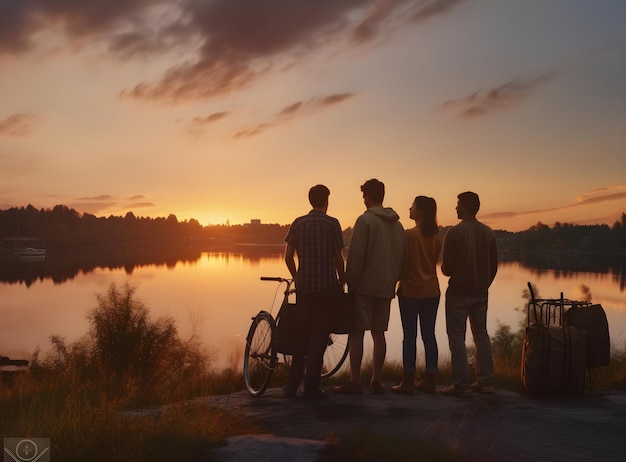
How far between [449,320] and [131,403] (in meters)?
3.67

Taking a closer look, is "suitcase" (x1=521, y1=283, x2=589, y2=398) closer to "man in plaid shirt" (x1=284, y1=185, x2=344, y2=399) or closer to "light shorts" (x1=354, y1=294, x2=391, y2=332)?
"light shorts" (x1=354, y1=294, x2=391, y2=332)

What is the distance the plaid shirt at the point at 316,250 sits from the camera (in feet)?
22.5

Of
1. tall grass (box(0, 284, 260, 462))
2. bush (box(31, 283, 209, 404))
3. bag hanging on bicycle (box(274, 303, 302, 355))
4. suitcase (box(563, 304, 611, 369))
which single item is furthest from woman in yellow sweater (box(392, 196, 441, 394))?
bush (box(31, 283, 209, 404))

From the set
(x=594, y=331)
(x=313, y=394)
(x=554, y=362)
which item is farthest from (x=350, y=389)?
(x=594, y=331)

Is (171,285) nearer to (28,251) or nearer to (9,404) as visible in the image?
(9,404)

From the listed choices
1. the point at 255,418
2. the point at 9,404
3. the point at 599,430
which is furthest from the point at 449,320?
the point at 9,404

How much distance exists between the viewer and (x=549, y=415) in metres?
6.36

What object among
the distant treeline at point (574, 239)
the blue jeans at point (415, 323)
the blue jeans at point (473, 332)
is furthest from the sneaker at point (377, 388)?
the distant treeline at point (574, 239)

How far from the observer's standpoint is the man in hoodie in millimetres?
7016

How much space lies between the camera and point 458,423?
5902 mm

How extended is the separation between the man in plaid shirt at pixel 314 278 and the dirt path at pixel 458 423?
36 centimetres

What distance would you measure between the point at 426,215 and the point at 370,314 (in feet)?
4.13

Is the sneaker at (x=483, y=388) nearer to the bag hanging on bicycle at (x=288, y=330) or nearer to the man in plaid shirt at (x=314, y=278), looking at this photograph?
the man in plaid shirt at (x=314, y=278)

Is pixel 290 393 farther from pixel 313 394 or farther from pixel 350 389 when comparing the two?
pixel 350 389
